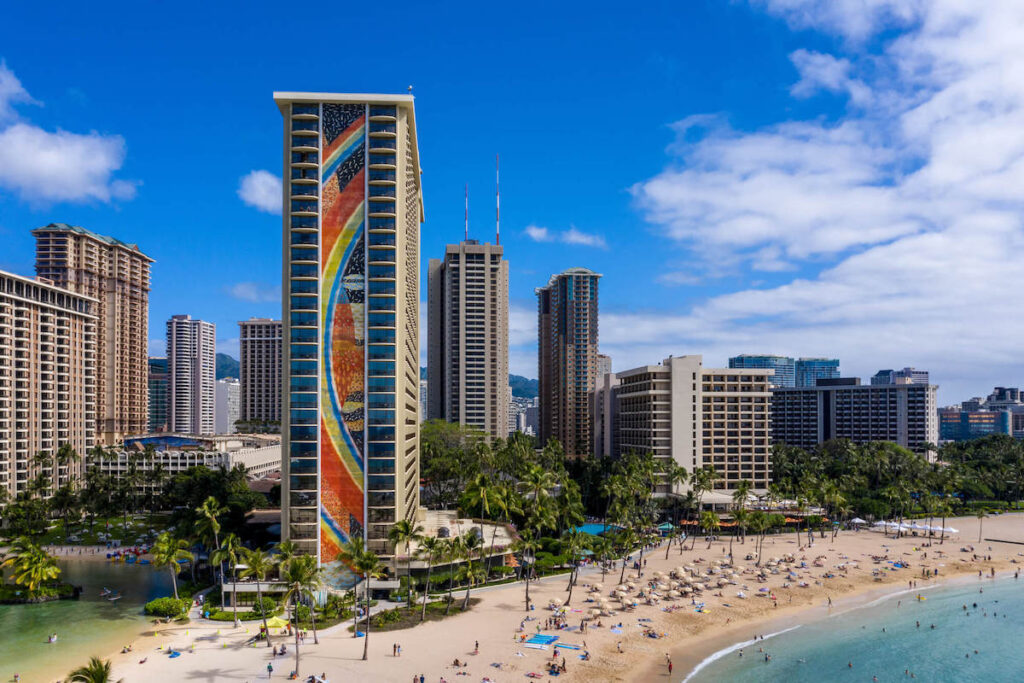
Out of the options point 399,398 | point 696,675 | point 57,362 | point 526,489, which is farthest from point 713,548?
point 57,362

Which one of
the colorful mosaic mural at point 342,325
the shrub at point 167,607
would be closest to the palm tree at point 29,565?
the shrub at point 167,607

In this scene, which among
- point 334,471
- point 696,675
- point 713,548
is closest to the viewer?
point 696,675

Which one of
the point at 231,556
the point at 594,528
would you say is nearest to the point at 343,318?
the point at 231,556

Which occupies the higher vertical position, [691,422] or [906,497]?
[691,422]

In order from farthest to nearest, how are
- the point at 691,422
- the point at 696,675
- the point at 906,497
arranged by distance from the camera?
the point at 691,422
the point at 906,497
the point at 696,675

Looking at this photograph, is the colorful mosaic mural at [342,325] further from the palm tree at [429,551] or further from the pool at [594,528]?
the pool at [594,528]

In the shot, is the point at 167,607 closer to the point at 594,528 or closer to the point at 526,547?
the point at 526,547

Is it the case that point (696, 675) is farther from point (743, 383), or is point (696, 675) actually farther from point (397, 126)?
point (743, 383)
